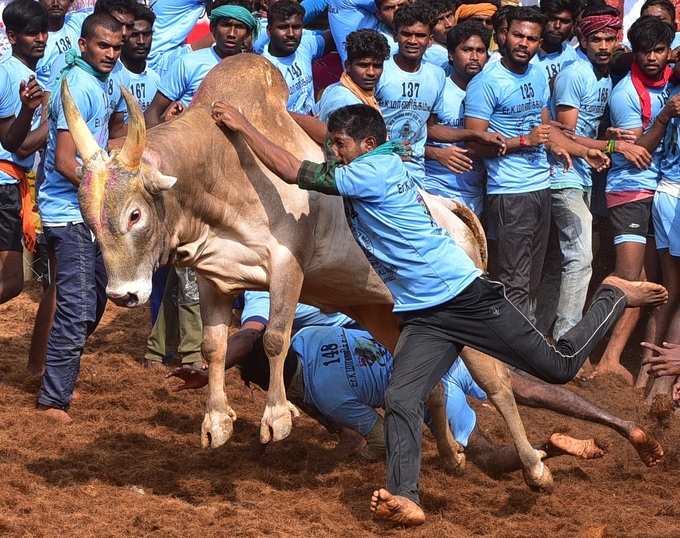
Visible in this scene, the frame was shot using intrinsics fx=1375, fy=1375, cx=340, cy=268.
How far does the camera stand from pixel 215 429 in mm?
7230

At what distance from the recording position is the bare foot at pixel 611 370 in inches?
422

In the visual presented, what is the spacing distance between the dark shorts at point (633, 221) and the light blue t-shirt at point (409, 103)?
1679 millimetres

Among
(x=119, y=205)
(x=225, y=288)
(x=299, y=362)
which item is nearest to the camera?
(x=119, y=205)

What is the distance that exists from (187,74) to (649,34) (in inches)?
135

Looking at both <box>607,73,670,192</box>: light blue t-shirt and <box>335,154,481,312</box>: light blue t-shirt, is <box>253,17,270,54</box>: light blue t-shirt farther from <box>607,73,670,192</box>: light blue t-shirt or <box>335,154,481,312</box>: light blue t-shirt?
<box>335,154,481,312</box>: light blue t-shirt

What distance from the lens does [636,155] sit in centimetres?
1030

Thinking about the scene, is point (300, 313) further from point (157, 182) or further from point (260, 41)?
point (157, 182)

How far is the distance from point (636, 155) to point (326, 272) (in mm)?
3641

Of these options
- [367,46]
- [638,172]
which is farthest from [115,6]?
[638,172]

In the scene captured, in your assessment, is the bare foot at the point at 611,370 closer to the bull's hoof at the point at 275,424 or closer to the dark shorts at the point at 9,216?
the bull's hoof at the point at 275,424

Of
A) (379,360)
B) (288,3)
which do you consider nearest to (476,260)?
(379,360)

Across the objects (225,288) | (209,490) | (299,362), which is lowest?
(209,490)

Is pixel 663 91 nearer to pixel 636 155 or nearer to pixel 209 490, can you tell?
pixel 636 155

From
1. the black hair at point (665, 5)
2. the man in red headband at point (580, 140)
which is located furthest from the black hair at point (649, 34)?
the black hair at point (665, 5)
